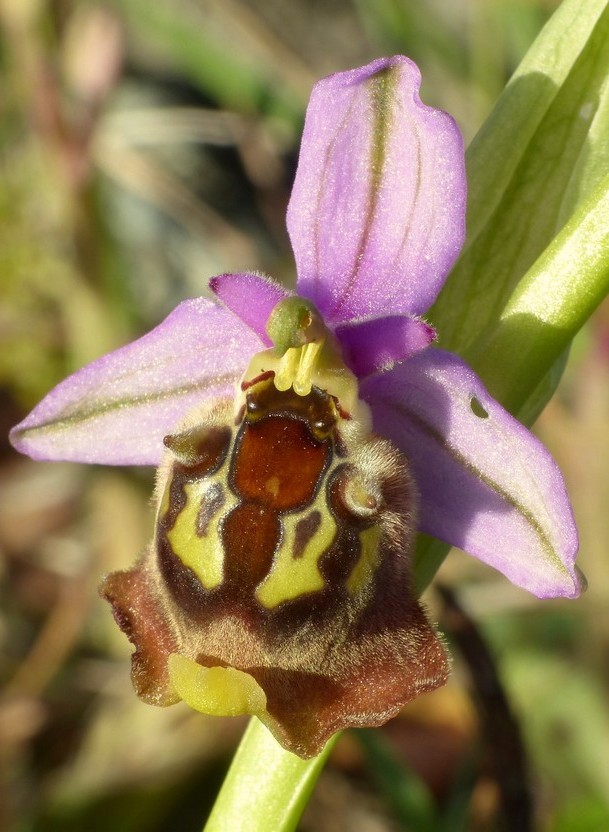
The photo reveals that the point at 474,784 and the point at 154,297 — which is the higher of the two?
the point at 474,784

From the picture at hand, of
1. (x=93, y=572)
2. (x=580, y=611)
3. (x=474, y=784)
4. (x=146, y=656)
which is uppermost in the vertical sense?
(x=146, y=656)

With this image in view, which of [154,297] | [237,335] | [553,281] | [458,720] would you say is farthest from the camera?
[154,297]

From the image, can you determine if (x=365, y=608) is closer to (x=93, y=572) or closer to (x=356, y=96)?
(x=356, y=96)

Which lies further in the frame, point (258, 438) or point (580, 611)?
point (580, 611)

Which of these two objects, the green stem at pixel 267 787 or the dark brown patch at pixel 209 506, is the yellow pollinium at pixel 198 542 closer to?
the dark brown patch at pixel 209 506

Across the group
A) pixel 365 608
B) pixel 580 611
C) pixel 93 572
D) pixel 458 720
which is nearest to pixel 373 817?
pixel 458 720

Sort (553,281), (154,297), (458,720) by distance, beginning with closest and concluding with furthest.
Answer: (553,281) < (458,720) < (154,297)

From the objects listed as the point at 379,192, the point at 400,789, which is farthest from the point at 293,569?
the point at 400,789
